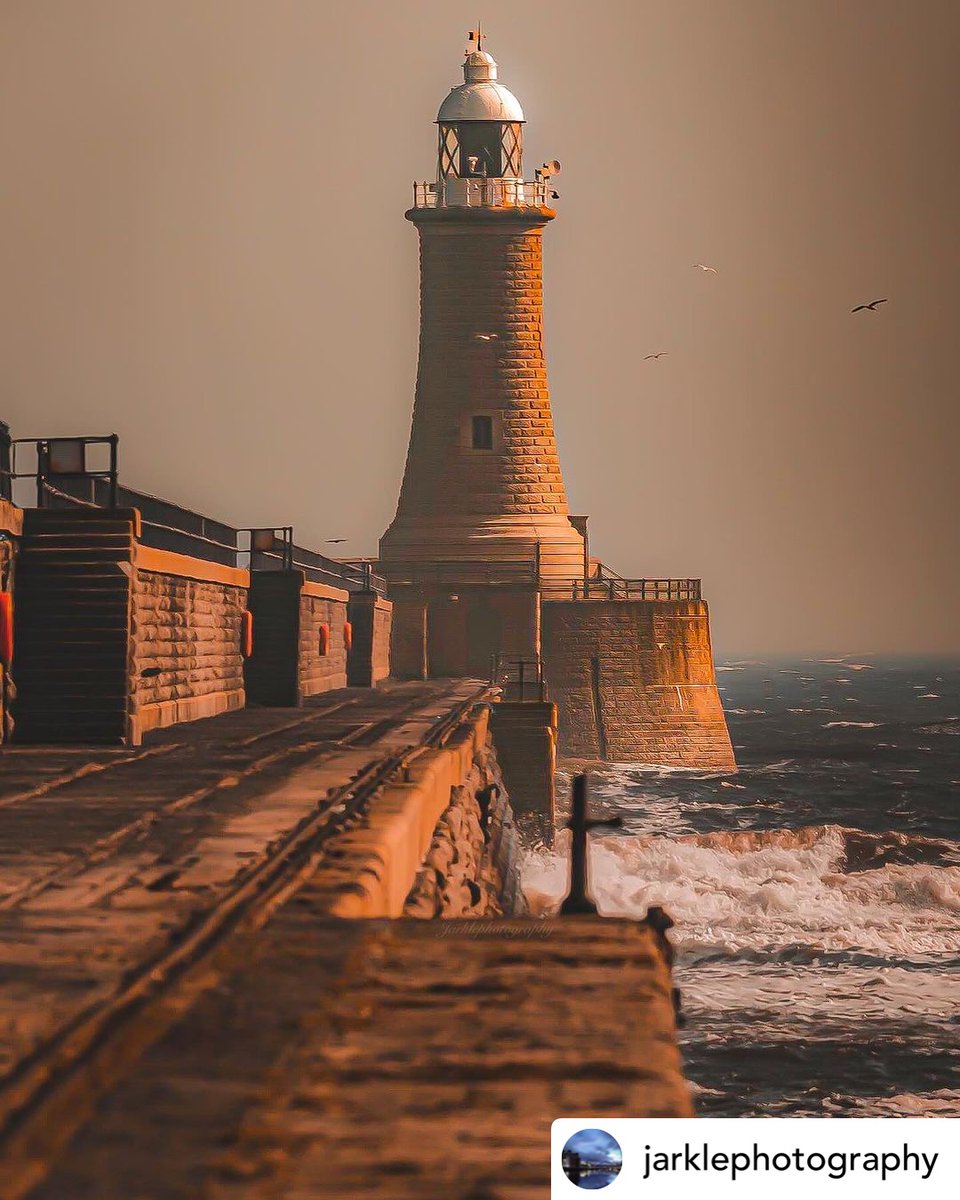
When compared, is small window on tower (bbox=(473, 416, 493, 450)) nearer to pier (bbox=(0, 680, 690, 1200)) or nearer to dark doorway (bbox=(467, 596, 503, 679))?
dark doorway (bbox=(467, 596, 503, 679))

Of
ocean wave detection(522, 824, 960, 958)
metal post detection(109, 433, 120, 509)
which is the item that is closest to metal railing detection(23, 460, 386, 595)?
metal post detection(109, 433, 120, 509)

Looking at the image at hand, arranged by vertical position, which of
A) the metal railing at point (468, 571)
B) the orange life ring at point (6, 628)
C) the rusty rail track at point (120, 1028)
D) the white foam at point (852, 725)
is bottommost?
the white foam at point (852, 725)

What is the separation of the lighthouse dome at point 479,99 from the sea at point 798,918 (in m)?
19.8

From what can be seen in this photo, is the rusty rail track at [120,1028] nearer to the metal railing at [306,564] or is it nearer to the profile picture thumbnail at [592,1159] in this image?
the profile picture thumbnail at [592,1159]

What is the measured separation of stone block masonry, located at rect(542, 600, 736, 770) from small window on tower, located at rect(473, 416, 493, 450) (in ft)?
17.0

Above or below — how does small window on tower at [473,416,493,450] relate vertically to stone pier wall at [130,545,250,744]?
above

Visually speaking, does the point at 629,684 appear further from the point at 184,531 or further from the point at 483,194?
the point at 184,531

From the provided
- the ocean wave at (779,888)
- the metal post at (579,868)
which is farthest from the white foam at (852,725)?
the metal post at (579,868)

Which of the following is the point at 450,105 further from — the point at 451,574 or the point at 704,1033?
the point at 704,1033

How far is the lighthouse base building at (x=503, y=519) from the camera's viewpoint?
184 feet

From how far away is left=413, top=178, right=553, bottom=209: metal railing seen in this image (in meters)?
56.5

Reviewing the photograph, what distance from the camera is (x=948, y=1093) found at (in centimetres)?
1922

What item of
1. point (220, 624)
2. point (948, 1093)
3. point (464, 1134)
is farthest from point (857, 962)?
point (464, 1134)

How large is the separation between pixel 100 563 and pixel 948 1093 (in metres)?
10.5
